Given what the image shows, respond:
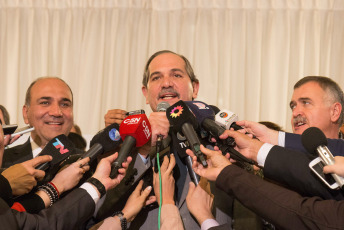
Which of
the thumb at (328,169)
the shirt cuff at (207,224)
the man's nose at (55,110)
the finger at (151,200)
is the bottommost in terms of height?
the shirt cuff at (207,224)

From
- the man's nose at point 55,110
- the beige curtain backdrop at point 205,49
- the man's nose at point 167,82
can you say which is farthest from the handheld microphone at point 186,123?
the beige curtain backdrop at point 205,49

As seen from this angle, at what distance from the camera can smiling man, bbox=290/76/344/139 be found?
9.00 feet

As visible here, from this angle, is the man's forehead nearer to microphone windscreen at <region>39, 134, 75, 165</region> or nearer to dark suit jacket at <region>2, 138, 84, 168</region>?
microphone windscreen at <region>39, 134, 75, 165</region>

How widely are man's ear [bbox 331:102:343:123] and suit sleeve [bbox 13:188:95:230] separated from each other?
1.73 metres

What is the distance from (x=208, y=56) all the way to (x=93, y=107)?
3.93 feet

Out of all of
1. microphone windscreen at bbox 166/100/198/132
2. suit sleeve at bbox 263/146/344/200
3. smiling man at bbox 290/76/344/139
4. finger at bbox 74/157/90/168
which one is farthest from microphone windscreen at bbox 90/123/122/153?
smiling man at bbox 290/76/344/139

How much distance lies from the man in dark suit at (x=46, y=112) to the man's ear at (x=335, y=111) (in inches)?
67.0

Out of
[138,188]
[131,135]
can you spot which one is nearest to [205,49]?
[138,188]

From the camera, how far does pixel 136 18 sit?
4.11 meters

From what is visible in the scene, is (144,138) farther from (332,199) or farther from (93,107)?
(93,107)

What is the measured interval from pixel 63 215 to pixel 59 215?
0.02m

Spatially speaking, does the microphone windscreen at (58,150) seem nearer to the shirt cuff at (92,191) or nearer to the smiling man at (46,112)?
the shirt cuff at (92,191)

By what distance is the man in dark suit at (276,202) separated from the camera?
1.44 metres

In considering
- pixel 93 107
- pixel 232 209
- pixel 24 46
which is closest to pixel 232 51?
pixel 93 107
